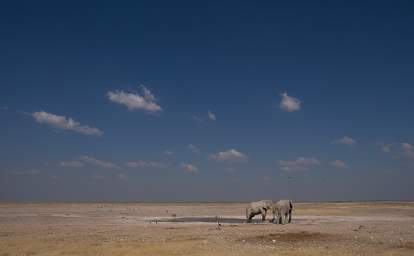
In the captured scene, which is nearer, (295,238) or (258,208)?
(295,238)

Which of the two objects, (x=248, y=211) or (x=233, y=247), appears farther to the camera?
(x=248, y=211)

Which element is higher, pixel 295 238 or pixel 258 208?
pixel 258 208

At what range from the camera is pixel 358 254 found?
1850cm

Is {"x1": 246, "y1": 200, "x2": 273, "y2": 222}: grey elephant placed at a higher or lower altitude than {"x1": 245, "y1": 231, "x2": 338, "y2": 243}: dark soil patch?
higher

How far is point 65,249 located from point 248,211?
26.6 metres

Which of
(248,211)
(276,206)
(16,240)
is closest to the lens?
(16,240)

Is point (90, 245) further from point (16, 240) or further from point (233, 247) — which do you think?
Answer: point (233, 247)

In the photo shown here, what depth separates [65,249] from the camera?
20.6 metres

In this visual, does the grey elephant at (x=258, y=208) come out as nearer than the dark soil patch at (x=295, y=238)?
No

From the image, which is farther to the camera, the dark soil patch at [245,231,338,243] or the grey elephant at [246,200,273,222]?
the grey elephant at [246,200,273,222]

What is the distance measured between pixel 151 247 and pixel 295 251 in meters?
6.46

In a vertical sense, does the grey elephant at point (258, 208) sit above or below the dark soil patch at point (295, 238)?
above

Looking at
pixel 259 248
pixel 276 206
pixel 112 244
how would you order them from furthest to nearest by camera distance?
pixel 276 206 → pixel 112 244 → pixel 259 248

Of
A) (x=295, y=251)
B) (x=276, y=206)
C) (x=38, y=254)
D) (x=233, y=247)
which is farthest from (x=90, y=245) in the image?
(x=276, y=206)
